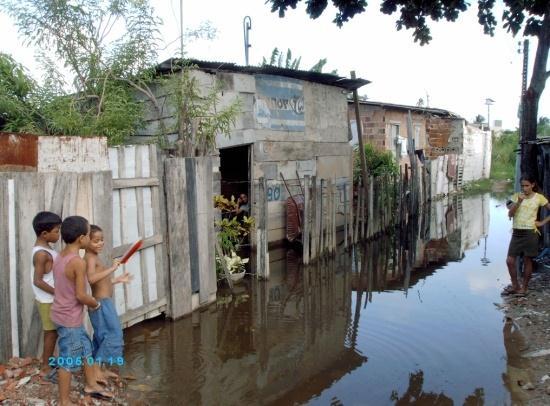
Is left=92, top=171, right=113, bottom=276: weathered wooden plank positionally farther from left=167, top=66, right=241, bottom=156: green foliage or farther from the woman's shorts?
the woman's shorts

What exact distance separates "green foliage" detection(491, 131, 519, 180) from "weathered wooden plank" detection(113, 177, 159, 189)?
95.5ft

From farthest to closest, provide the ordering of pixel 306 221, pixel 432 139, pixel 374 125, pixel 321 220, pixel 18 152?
pixel 432 139 < pixel 374 125 < pixel 321 220 < pixel 306 221 < pixel 18 152

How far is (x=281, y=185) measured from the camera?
420 inches

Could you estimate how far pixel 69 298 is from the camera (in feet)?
10.8

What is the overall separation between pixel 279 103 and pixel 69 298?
782 cm

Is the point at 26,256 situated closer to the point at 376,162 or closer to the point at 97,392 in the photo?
the point at 97,392

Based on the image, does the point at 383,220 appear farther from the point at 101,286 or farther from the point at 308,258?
the point at 101,286

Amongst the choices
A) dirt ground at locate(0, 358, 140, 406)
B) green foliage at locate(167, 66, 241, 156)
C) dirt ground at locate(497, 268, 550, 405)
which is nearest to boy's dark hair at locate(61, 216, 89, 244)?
dirt ground at locate(0, 358, 140, 406)

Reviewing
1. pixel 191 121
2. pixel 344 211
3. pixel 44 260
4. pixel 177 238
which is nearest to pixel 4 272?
pixel 44 260

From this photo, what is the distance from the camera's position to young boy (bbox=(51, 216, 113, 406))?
3.24m

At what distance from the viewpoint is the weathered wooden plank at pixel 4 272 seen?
145 inches

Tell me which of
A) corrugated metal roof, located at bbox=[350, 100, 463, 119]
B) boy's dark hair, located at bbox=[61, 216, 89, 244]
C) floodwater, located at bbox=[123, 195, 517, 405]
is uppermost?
corrugated metal roof, located at bbox=[350, 100, 463, 119]

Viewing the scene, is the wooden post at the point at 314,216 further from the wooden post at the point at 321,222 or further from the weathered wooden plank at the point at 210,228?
the weathered wooden plank at the point at 210,228

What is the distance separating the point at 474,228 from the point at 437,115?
35.5 ft
